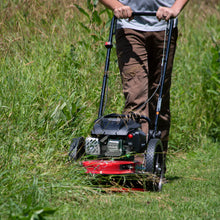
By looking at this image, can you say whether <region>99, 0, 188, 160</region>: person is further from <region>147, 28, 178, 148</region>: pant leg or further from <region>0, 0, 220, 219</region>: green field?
<region>0, 0, 220, 219</region>: green field

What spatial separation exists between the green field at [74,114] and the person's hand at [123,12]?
0.54 m

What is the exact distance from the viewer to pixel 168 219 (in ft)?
8.09

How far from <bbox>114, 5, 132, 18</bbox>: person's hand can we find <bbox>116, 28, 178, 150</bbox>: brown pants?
210 millimetres

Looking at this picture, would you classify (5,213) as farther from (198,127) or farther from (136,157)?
(198,127)

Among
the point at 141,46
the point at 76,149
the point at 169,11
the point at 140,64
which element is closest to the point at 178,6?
the point at 169,11

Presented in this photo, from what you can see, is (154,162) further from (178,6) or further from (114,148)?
(178,6)

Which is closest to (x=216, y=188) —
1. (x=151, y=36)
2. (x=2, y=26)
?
(x=151, y=36)

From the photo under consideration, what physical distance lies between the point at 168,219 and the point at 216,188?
100 centimetres

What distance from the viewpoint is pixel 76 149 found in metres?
3.13

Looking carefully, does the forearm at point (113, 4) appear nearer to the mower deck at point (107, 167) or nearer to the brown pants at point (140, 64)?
the brown pants at point (140, 64)

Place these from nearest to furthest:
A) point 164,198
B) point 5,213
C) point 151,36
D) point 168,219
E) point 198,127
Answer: point 5,213 → point 168,219 → point 164,198 → point 151,36 → point 198,127

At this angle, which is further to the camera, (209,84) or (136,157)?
(209,84)

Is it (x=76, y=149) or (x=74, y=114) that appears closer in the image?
(x=76, y=149)

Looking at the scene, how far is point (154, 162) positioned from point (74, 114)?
86 cm
